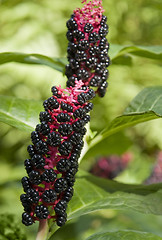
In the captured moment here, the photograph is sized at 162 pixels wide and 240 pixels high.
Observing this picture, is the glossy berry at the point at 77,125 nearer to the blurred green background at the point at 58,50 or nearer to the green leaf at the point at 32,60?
the green leaf at the point at 32,60

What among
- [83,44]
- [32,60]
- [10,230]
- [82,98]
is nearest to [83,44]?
[83,44]

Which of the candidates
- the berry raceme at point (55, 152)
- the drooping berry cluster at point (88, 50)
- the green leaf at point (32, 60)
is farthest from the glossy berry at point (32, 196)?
the green leaf at point (32, 60)

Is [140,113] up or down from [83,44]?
down

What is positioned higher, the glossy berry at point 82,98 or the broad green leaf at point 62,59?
the broad green leaf at point 62,59

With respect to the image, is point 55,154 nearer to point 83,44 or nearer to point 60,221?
point 60,221

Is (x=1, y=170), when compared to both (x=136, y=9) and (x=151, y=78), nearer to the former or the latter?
(x=151, y=78)
